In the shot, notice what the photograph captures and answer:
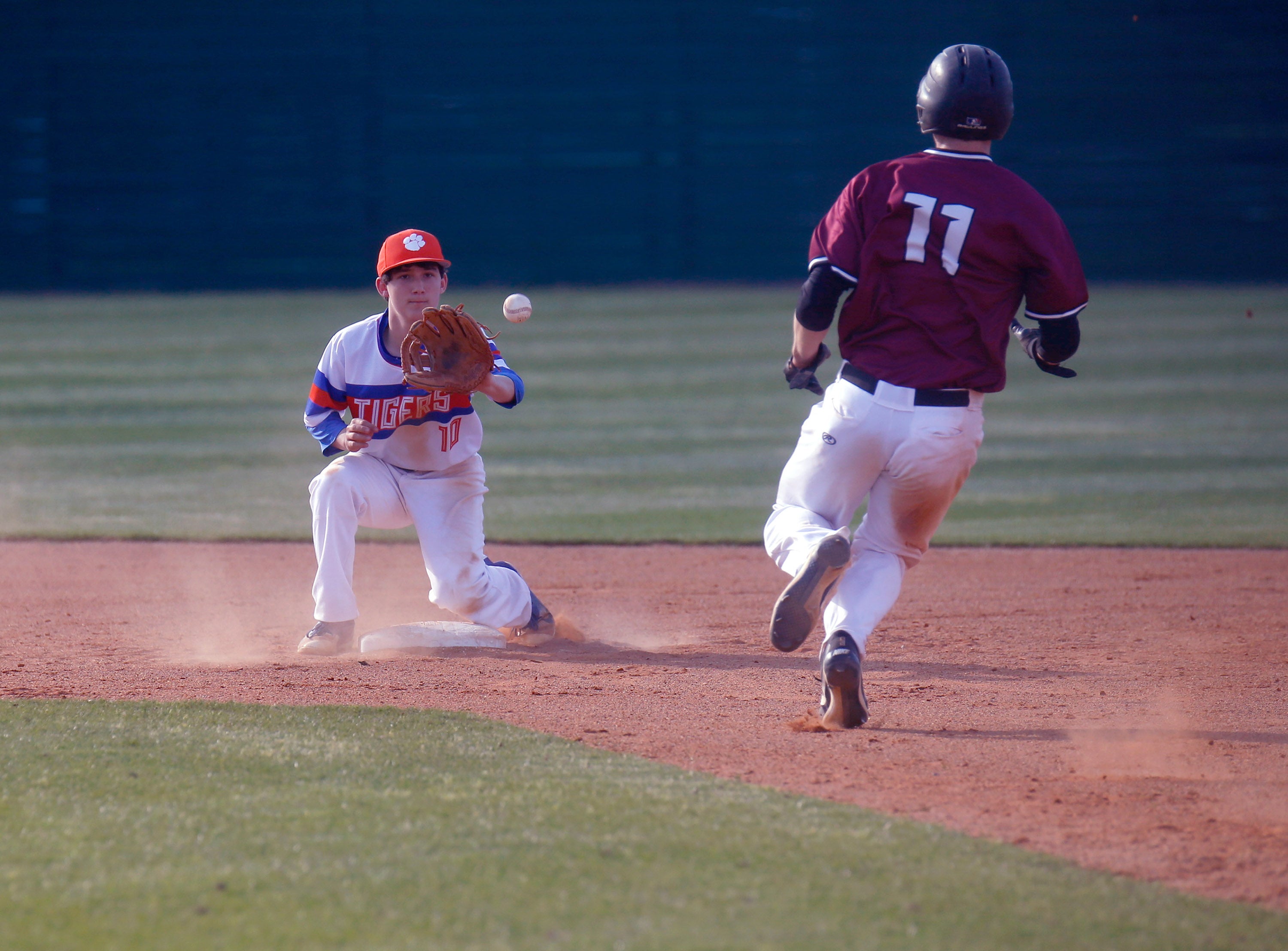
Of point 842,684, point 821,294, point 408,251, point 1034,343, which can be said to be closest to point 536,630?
point 408,251

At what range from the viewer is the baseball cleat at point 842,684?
347cm

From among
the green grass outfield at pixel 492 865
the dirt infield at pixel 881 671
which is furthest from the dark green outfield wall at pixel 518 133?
the green grass outfield at pixel 492 865

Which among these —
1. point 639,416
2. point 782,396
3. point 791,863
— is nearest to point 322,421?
point 791,863

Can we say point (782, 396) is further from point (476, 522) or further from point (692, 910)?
point (692, 910)

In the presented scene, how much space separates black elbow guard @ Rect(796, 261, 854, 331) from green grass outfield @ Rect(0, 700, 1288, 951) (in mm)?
1190

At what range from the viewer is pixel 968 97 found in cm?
350

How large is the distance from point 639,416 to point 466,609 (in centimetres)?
721

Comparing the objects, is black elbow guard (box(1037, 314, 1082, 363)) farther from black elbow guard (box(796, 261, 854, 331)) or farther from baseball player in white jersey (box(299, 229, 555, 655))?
baseball player in white jersey (box(299, 229, 555, 655))

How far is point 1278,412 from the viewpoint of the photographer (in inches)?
463

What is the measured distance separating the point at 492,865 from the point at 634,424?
29.8 feet

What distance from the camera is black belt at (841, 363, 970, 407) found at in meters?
3.45

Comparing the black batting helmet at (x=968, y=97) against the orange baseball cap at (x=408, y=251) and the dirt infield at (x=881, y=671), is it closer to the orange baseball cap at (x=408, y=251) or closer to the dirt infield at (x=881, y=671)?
the dirt infield at (x=881, y=671)

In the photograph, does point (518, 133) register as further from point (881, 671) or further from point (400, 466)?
point (881, 671)

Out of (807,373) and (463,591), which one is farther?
(463,591)
